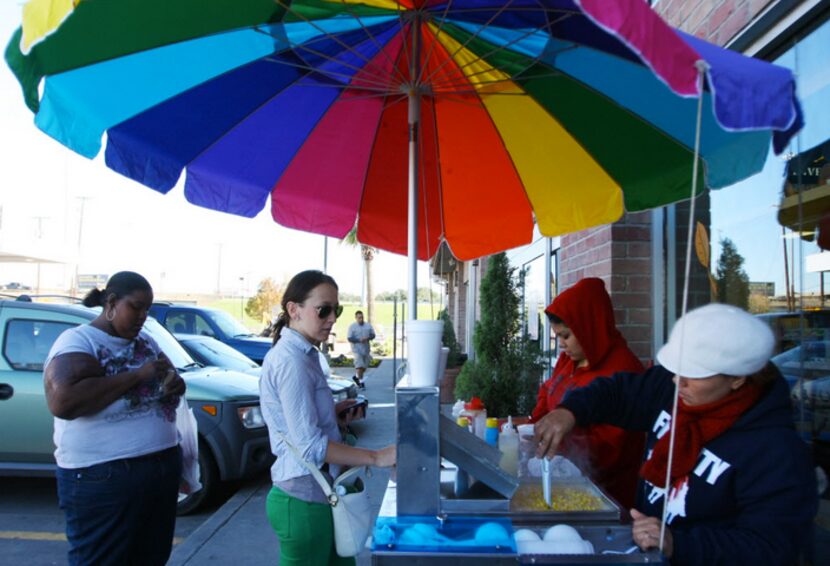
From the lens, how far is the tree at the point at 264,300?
1602 inches

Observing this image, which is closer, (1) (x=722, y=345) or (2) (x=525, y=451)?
(1) (x=722, y=345)

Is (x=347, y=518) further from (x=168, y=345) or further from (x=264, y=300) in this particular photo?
(x=264, y=300)

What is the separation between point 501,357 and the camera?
790 cm

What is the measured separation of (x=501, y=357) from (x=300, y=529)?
18.6ft

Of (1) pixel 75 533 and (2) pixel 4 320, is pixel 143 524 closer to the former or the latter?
(1) pixel 75 533

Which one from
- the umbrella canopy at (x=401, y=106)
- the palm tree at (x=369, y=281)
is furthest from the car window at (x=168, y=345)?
the palm tree at (x=369, y=281)

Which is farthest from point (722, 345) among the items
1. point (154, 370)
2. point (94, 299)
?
point (94, 299)

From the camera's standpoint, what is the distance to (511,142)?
3475mm

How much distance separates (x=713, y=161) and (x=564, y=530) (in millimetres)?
1709

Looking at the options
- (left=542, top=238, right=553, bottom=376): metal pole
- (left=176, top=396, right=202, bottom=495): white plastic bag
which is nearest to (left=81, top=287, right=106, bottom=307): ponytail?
(left=176, top=396, right=202, bottom=495): white plastic bag

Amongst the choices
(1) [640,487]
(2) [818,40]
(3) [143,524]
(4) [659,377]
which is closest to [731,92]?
(4) [659,377]

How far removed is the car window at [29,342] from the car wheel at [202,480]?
1640 millimetres

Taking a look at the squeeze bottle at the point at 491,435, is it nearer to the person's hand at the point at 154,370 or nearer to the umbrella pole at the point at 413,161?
the umbrella pole at the point at 413,161

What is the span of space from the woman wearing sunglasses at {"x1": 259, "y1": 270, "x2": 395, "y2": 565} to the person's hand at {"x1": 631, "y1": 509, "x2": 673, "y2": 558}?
93 centimetres
